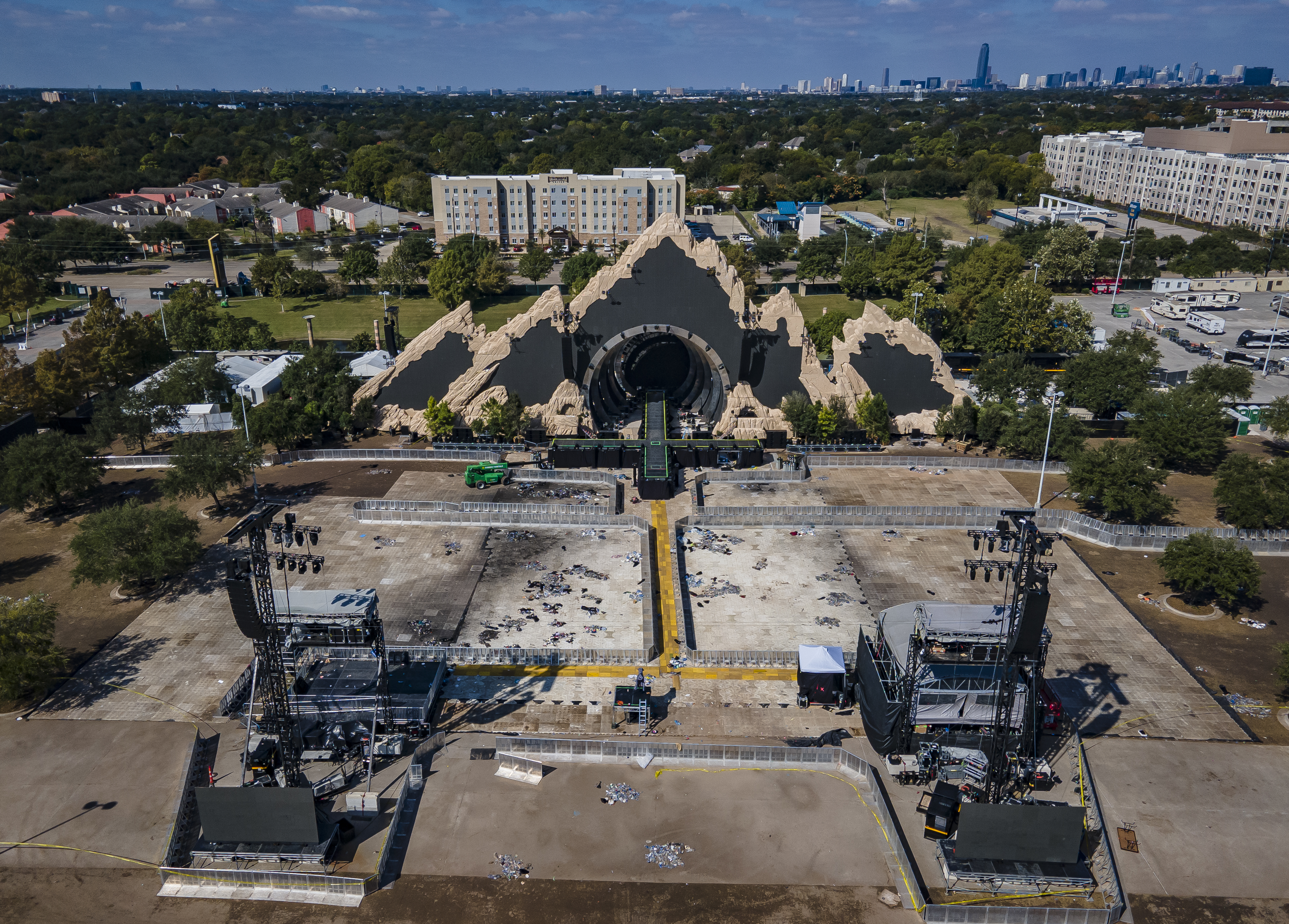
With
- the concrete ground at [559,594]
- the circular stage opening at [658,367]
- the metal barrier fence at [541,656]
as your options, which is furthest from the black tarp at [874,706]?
the circular stage opening at [658,367]

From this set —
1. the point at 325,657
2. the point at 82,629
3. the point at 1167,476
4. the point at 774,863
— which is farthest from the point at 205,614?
the point at 1167,476

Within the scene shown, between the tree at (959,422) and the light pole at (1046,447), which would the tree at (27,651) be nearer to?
the light pole at (1046,447)

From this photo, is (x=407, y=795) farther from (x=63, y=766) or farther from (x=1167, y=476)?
(x=1167, y=476)

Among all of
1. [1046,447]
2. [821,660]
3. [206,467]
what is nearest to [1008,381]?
[1046,447]

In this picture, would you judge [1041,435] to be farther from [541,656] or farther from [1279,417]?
[541,656]

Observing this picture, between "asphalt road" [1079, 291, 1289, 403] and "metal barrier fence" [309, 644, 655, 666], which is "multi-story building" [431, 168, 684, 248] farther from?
"metal barrier fence" [309, 644, 655, 666]

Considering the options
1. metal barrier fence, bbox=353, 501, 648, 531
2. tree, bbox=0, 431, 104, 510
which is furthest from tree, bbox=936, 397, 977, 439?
tree, bbox=0, 431, 104, 510
